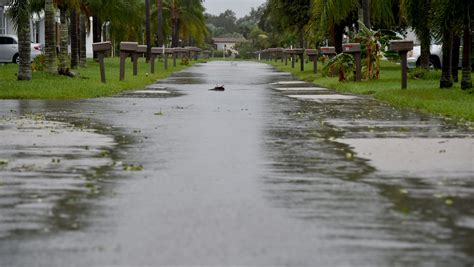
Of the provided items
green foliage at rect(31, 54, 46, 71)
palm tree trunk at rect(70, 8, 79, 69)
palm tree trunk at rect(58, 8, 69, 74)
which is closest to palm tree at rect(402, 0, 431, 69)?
palm tree trunk at rect(58, 8, 69, 74)

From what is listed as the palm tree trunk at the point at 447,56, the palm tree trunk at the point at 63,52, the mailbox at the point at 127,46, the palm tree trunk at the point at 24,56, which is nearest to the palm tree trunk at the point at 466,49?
the palm tree trunk at the point at 447,56

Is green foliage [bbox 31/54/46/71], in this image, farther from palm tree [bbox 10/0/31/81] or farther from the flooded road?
the flooded road

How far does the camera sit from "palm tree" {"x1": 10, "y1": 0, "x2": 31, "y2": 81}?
27828 mm

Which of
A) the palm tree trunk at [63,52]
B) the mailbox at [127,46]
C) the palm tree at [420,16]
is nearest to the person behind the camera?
the palm tree at [420,16]

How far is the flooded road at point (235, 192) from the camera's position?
6.25m

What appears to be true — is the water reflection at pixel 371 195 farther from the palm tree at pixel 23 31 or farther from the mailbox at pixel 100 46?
the mailbox at pixel 100 46

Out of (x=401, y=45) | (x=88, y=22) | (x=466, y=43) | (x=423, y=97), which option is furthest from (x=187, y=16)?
(x=423, y=97)

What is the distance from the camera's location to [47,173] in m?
9.84

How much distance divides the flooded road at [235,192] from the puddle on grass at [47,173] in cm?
2

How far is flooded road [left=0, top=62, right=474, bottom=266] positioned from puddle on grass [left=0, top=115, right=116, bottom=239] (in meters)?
0.02

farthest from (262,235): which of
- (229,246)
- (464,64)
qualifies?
(464,64)

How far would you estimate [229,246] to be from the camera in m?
6.36

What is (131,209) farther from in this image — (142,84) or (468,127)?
(142,84)

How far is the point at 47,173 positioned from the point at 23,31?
785 inches
